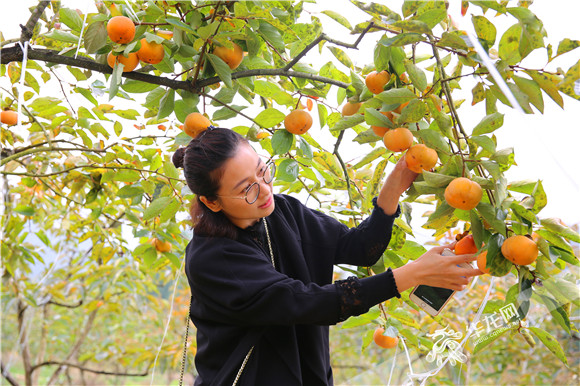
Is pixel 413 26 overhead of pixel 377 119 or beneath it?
overhead

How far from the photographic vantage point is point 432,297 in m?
1.04

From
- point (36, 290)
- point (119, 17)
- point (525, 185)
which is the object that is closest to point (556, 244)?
point (525, 185)

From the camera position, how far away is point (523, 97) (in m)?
0.84

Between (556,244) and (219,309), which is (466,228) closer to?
(556,244)

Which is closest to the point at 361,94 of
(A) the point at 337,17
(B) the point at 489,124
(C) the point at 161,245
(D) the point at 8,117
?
(A) the point at 337,17

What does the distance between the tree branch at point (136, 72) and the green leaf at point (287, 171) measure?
0.66 feet

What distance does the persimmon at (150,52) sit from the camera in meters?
1.07

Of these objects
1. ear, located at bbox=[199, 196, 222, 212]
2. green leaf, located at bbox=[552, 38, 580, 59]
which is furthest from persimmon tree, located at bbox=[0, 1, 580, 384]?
ear, located at bbox=[199, 196, 222, 212]

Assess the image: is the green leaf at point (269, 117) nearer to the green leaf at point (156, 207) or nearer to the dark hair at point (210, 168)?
the dark hair at point (210, 168)

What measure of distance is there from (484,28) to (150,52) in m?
0.61

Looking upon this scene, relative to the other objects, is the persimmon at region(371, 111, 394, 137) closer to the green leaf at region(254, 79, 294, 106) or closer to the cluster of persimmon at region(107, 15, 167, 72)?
the green leaf at region(254, 79, 294, 106)

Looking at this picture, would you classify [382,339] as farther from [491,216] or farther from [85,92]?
[85,92]

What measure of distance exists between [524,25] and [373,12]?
23cm

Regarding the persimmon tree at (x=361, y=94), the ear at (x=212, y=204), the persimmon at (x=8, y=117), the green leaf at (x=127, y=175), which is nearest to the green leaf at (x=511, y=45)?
the persimmon tree at (x=361, y=94)
